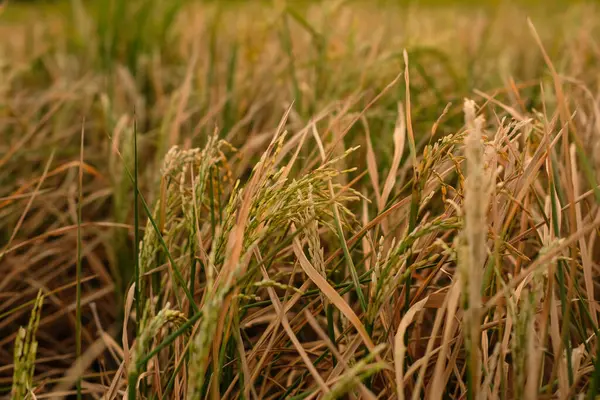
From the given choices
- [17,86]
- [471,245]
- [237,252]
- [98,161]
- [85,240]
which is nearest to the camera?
[471,245]

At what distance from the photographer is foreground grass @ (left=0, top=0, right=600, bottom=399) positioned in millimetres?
587

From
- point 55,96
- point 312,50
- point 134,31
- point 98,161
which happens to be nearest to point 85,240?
point 98,161

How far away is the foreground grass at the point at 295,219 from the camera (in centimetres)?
59

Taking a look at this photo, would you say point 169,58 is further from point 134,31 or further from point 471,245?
point 471,245

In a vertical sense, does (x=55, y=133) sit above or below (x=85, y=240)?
above

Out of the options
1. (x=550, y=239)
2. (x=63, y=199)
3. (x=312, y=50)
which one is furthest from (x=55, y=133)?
(x=550, y=239)

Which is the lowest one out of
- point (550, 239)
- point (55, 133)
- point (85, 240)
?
point (85, 240)

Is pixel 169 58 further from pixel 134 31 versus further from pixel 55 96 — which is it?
pixel 55 96

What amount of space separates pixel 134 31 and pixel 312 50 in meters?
0.65

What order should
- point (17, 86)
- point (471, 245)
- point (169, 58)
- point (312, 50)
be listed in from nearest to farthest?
Result: point (471, 245) < point (312, 50) < point (17, 86) < point (169, 58)

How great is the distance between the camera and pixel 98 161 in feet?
4.62

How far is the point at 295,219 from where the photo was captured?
0.67 metres

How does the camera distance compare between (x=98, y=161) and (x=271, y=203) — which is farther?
(x=98, y=161)

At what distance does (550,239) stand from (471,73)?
87 cm
